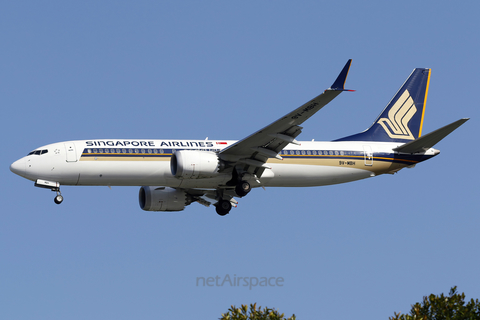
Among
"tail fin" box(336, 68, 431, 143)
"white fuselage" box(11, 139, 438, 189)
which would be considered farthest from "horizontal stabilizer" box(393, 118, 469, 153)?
"tail fin" box(336, 68, 431, 143)

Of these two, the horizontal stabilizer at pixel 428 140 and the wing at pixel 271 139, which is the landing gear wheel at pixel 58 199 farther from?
the horizontal stabilizer at pixel 428 140

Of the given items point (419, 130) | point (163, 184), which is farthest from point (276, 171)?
point (419, 130)

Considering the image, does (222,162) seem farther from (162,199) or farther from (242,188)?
(162,199)

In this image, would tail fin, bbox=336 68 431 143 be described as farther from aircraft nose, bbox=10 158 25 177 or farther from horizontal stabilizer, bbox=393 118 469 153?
aircraft nose, bbox=10 158 25 177

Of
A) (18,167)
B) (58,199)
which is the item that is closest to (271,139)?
(58,199)

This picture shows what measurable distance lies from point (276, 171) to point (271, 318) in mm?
18381

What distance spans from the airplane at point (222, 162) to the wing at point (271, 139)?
0.17 ft

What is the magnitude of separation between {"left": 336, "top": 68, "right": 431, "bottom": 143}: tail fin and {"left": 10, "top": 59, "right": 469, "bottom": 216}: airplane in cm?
17

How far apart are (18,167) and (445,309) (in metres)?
25.8

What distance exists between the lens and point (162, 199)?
47.8 meters

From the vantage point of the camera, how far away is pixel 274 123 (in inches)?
1580

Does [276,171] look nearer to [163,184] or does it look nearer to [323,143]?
[323,143]

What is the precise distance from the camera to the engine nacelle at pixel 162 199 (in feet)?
156

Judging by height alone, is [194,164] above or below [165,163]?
below
